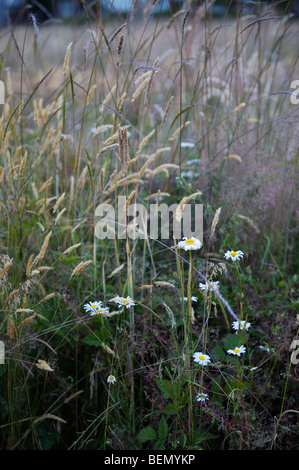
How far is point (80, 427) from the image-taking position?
152cm

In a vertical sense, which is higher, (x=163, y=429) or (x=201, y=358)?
(x=201, y=358)

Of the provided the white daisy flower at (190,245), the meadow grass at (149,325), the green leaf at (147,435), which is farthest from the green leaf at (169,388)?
the white daisy flower at (190,245)

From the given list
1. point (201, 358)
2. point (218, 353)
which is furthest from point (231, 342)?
point (201, 358)

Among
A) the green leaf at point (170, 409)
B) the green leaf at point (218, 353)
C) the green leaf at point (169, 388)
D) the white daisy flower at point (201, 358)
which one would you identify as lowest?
the green leaf at point (170, 409)

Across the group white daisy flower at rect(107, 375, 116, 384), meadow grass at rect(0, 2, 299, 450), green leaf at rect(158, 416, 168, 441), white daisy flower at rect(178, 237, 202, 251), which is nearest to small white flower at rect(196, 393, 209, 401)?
meadow grass at rect(0, 2, 299, 450)

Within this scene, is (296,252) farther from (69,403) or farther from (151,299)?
(69,403)

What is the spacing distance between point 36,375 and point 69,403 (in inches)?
5.7

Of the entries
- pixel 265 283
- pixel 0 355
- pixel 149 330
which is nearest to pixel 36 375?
pixel 0 355

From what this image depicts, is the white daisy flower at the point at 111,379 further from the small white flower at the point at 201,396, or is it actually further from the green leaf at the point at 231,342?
the green leaf at the point at 231,342

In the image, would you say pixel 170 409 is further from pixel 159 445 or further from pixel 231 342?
pixel 231 342

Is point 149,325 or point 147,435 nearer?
point 147,435

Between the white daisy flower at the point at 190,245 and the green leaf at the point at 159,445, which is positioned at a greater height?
the white daisy flower at the point at 190,245

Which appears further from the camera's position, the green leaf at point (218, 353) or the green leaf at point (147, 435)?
the green leaf at point (218, 353)

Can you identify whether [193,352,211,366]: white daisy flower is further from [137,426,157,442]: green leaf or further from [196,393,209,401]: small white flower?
[137,426,157,442]: green leaf
